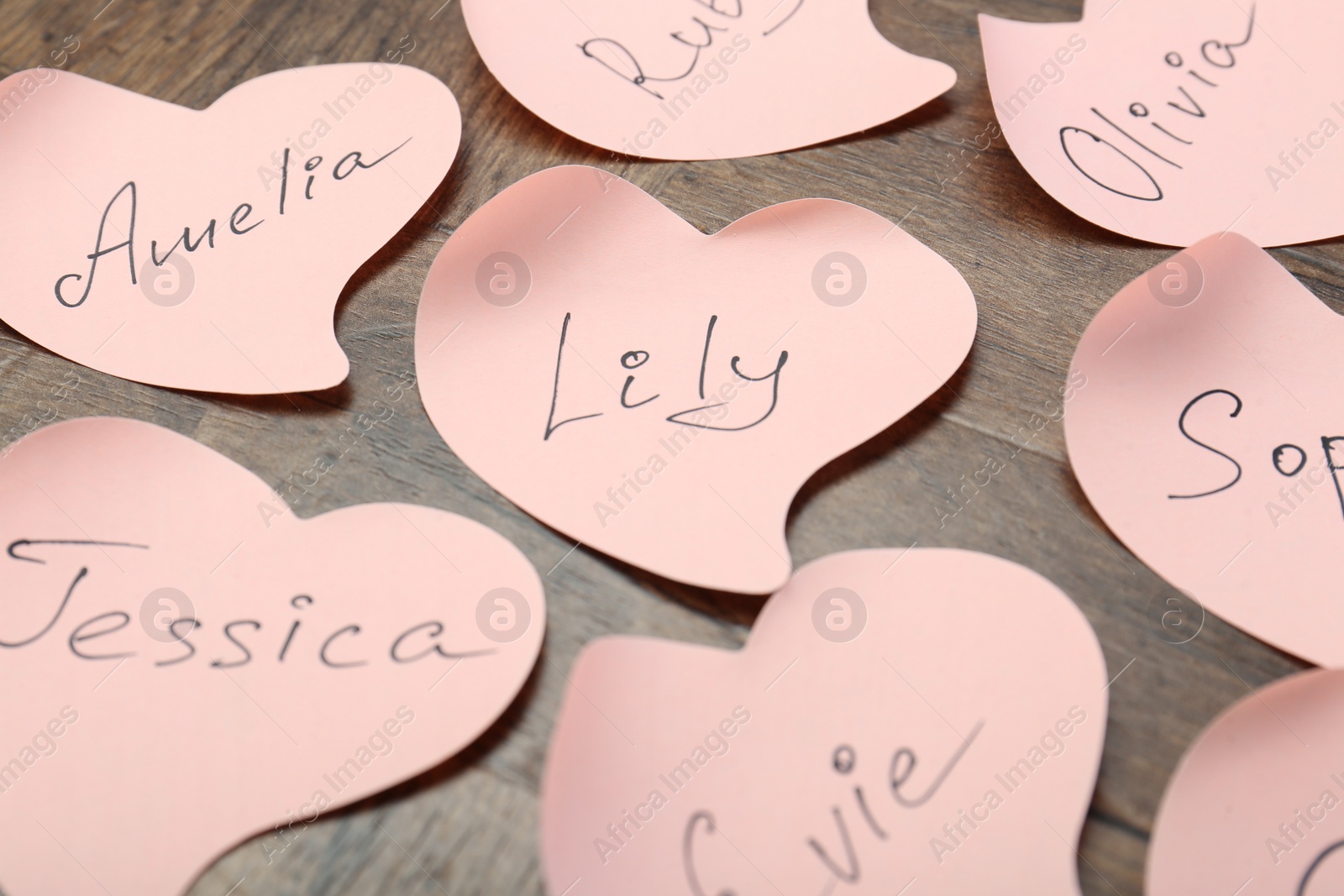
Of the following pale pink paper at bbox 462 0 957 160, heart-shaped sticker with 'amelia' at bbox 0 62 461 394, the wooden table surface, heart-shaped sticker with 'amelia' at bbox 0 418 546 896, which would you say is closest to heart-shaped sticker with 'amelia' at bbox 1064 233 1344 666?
the wooden table surface

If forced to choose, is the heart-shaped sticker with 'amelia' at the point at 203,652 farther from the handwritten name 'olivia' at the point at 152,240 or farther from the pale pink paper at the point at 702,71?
the pale pink paper at the point at 702,71

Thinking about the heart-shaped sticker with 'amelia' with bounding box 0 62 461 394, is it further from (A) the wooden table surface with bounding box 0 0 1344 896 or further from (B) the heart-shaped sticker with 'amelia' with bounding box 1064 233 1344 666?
(B) the heart-shaped sticker with 'amelia' with bounding box 1064 233 1344 666

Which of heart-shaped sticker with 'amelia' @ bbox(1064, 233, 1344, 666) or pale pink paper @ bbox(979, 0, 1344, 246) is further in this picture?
pale pink paper @ bbox(979, 0, 1344, 246)

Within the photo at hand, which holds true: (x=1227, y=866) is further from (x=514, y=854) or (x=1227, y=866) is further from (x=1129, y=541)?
(x=514, y=854)

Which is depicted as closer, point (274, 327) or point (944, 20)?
point (274, 327)

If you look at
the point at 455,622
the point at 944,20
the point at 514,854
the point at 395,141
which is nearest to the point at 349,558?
the point at 455,622

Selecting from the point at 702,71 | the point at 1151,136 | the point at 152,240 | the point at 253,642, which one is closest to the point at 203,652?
the point at 253,642

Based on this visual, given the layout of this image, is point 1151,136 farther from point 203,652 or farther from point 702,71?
point 203,652
